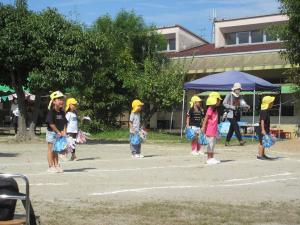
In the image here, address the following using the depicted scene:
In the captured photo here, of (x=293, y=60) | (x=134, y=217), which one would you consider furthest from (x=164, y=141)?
(x=134, y=217)

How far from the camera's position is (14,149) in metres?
18.7

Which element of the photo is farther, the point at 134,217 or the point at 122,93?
the point at 122,93

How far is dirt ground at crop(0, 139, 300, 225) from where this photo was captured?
26.1 ft

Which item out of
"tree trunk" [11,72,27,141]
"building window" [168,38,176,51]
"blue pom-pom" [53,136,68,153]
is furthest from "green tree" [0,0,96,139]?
"building window" [168,38,176,51]

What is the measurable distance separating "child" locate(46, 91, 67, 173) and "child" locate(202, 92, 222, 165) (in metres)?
3.65

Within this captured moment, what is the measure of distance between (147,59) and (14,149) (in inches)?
486

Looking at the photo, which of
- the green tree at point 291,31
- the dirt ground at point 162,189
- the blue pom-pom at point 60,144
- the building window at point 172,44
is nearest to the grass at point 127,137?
the green tree at point 291,31

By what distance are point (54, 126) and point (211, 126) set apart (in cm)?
403

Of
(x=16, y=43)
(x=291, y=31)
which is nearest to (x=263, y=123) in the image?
(x=291, y=31)

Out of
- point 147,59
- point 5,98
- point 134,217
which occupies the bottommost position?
point 134,217

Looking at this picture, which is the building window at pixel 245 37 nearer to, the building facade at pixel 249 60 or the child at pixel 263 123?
the building facade at pixel 249 60

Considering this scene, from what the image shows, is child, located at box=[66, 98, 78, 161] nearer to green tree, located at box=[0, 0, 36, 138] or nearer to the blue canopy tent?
green tree, located at box=[0, 0, 36, 138]

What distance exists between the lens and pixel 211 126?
14.7 metres

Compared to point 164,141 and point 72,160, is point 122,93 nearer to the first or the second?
point 164,141
